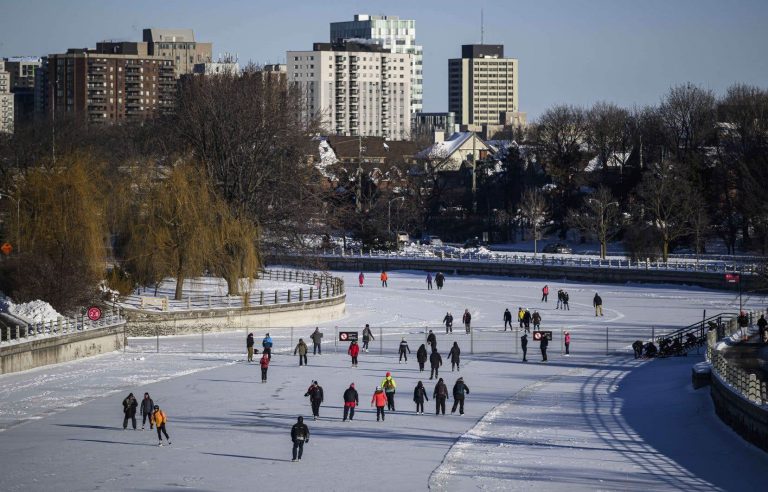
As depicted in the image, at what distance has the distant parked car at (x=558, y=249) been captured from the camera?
107 meters

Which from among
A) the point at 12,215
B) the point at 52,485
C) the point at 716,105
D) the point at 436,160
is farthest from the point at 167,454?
the point at 436,160

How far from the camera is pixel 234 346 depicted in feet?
178

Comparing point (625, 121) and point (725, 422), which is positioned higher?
point (625, 121)

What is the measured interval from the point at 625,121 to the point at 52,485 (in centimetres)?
10854

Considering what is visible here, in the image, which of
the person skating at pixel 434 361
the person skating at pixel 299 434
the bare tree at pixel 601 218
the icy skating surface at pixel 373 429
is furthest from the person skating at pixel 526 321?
the bare tree at pixel 601 218

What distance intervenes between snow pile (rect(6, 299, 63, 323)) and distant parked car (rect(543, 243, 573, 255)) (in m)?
61.0

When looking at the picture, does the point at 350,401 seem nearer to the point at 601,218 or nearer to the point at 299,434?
the point at 299,434

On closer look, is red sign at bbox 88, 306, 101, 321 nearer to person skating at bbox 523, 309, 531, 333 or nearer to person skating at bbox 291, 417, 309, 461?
person skating at bbox 523, 309, 531, 333

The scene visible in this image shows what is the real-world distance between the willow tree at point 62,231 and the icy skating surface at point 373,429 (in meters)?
4.61

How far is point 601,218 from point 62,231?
1912 inches

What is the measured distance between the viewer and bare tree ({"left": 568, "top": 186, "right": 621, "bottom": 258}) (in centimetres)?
9969

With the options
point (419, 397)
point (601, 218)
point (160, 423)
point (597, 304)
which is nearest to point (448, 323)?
point (597, 304)

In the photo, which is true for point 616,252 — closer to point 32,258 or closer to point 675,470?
point 32,258

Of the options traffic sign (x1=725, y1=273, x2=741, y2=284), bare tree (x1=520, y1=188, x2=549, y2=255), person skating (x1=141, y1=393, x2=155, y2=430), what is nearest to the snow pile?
person skating (x1=141, y1=393, x2=155, y2=430)
